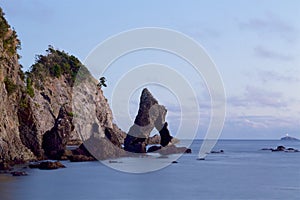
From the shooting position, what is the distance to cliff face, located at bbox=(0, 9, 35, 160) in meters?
50.7

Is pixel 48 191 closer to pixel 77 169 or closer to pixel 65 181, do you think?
pixel 65 181

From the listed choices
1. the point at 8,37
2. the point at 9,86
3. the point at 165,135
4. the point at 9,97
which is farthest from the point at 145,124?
the point at 8,37

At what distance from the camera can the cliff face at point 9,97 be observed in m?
50.7

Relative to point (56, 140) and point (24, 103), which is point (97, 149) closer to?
point (56, 140)

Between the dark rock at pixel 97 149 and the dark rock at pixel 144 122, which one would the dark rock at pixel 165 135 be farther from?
the dark rock at pixel 97 149

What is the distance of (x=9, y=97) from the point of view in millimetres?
56969

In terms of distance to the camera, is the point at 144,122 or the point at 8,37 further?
the point at 144,122

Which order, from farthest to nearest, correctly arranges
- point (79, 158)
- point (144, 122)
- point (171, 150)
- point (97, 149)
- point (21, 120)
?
point (171, 150), point (144, 122), point (97, 149), point (79, 158), point (21, 120)

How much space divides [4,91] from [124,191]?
22449mm

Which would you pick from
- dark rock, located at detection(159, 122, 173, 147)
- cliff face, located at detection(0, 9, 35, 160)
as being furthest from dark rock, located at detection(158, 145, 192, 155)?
cliff face, located at detection(0, 9, 35, 160)

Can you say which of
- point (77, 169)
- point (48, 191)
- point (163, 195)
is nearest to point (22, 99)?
point (77, 169)

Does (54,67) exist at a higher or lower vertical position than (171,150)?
higher

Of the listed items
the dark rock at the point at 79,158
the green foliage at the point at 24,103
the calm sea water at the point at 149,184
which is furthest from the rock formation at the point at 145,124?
the green foliage at the point at 24,103

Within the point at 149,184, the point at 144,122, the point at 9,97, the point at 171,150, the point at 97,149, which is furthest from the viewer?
the point at 171,150
